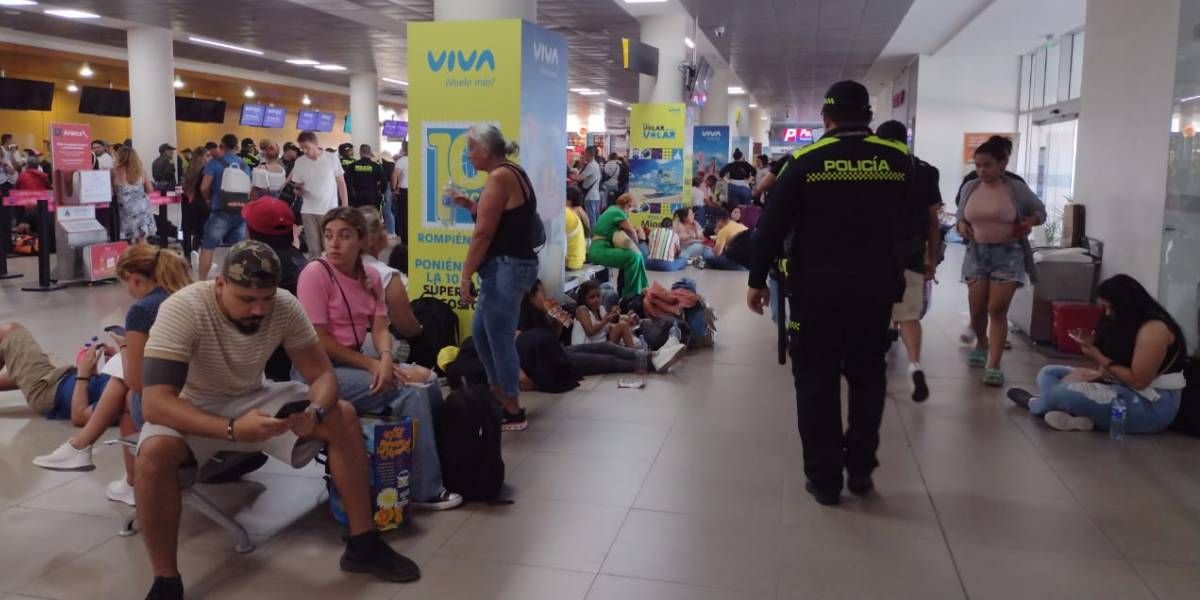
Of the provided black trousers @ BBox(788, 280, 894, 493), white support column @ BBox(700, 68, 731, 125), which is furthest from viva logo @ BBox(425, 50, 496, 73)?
white support column @ BBox(700, 68, 731, 125)

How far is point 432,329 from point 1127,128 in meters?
5.21

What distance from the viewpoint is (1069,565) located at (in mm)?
3205

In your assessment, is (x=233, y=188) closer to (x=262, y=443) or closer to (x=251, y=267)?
(x=262, y=443)

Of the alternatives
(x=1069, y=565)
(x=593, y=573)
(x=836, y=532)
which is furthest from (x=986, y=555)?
(x=593, y=573)

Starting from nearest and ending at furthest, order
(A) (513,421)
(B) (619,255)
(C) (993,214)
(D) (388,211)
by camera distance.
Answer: (A) (513,421)
(C) (993,214)
(B) (619,255)
(D) (388,211)

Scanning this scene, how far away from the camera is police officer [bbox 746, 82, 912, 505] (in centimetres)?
359

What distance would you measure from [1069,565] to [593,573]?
1.67 m

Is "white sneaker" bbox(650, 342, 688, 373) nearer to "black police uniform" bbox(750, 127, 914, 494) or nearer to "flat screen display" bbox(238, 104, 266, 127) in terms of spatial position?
"black police uniform" bbox(750, 127, 914, 494)

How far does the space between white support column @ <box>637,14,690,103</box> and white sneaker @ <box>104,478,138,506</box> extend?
39.6 ft

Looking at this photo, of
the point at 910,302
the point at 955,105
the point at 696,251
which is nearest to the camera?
the point at 910,302

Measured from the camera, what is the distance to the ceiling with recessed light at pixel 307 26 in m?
13.6

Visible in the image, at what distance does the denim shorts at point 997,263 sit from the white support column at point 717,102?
16.8m

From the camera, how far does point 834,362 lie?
372 cm

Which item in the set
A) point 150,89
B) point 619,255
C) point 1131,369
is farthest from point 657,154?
Answer: point 1131,369
